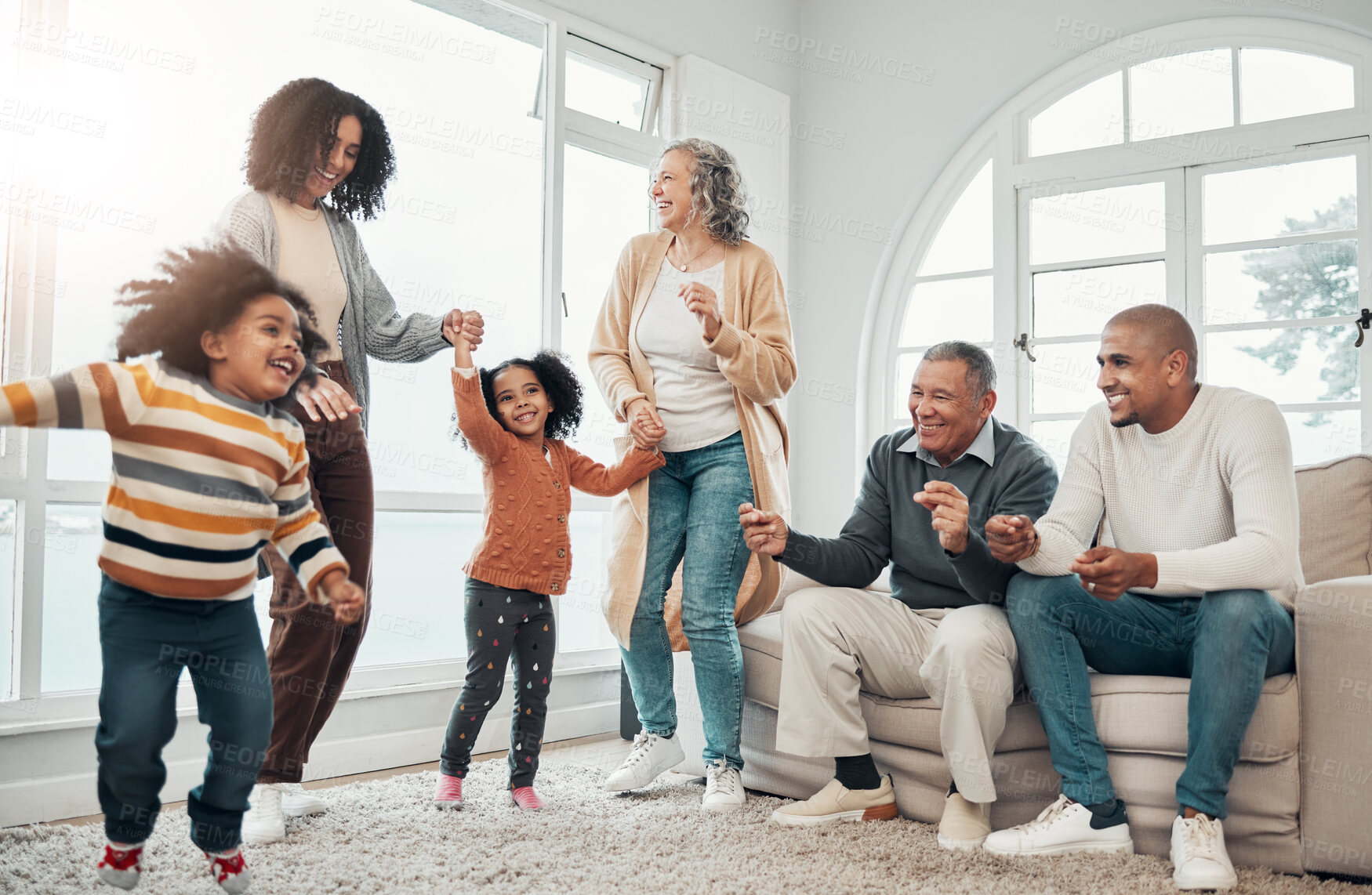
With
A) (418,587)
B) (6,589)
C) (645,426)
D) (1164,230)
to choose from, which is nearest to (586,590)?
(418,587)

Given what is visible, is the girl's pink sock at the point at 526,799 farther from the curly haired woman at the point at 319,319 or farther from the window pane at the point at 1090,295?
the window pane at the point at 1090,295

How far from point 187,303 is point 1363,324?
3408 millimetres

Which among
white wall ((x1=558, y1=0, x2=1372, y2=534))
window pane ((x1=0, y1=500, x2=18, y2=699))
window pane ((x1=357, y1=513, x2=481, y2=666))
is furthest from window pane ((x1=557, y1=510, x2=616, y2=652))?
window pane ((x1=0, y1=500, x2=18, y2=699))

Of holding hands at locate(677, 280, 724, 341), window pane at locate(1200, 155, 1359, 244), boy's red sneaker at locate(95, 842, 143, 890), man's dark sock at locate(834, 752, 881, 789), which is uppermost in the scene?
window pane at locate(1200, 155, 1359, 244)

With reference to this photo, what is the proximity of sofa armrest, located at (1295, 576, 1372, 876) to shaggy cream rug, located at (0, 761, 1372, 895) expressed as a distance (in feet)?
0.23

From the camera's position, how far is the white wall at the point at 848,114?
3.97m

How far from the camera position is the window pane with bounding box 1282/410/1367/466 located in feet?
11.0

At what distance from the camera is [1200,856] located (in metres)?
1.75

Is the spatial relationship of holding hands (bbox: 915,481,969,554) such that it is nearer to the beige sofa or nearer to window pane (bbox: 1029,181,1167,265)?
the beige sofa

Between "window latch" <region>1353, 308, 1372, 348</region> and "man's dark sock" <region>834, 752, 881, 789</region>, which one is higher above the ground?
"window latch" <region>1353, 308, 1372, 348</region>

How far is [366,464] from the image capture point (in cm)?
215

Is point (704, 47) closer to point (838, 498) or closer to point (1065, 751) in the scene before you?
point (838, 498)

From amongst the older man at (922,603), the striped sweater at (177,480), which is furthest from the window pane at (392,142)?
the older man at (922,603)

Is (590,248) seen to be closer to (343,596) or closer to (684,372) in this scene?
(684,372)
